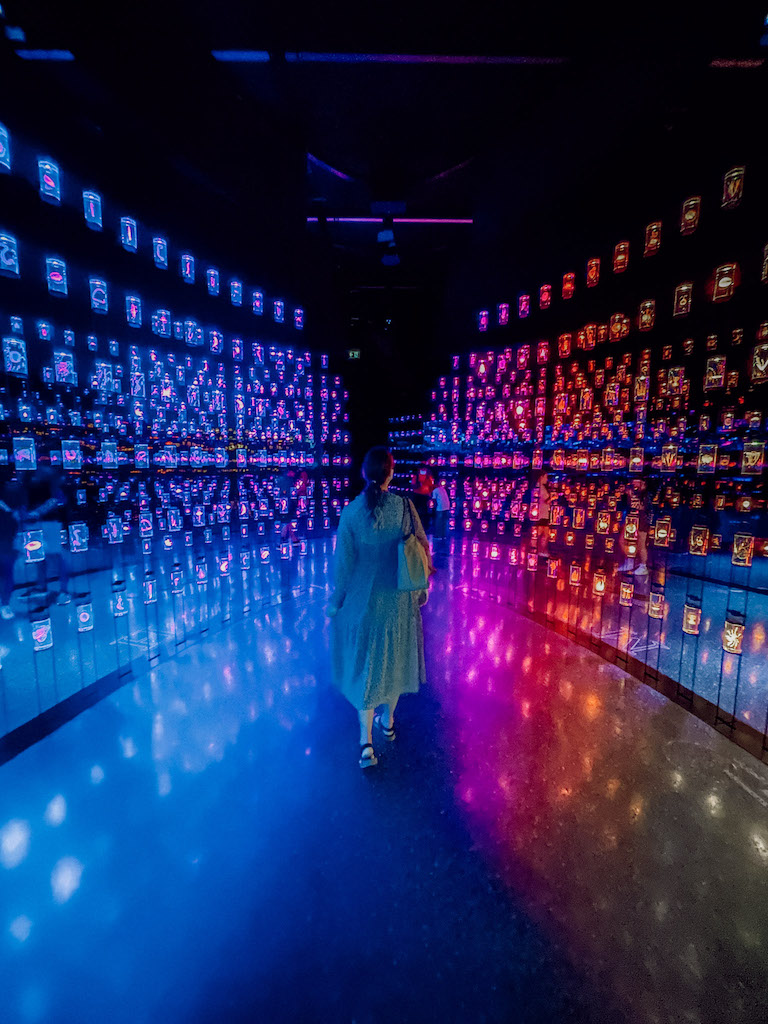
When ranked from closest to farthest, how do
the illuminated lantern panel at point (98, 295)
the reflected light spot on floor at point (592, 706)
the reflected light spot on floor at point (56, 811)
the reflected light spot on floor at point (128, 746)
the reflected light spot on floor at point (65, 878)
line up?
the reflected light spot on floor at point (65, 878) < the reflected light spot on floor at point (56, 811) < the reflected light spot on floor at point (128, 746) < the reflected light spot on floor at point (592, 706) < the illuminated lantern panel at point (98, 295)

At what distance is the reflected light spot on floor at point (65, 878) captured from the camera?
149 centimetres

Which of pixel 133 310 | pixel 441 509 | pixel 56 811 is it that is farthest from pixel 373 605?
pixel 441 509

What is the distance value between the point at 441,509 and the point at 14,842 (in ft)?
22.9

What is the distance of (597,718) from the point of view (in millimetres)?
2580

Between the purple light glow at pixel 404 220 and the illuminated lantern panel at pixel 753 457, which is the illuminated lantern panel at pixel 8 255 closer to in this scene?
the illuminated lantern panel at pixel 753 457

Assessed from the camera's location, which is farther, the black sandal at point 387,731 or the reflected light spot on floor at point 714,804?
the black sandal at point 387,731

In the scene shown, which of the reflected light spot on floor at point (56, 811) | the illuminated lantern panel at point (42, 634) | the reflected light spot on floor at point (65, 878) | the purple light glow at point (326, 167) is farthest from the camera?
the purple light glow at point (326, 167)

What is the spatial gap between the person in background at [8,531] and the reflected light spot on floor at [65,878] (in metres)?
3.77

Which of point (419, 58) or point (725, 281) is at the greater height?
point (419, 58)

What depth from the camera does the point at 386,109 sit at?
588cm

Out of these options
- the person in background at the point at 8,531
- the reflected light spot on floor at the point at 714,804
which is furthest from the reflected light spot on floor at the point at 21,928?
the person in background at the point at 8,531

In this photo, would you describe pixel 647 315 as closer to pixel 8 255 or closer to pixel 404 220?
pixel 8 255

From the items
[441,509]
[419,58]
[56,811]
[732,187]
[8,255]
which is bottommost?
[56,811]

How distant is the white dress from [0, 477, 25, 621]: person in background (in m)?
4.14
